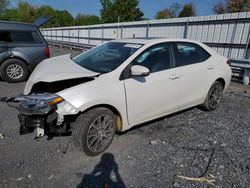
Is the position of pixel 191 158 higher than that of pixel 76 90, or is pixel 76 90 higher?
pixel 76 90

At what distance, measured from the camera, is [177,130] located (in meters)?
3.87

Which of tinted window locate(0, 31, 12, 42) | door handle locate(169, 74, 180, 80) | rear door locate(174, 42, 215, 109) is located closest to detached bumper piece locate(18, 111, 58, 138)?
door handle locate(169, 74, 180, 80)

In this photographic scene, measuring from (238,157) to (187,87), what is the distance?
1.44 m

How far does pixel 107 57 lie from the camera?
3.70m

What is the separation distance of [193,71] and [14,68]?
571 cm

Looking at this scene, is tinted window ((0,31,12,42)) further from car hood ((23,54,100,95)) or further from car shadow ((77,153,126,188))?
car shadow ((77,153,126,188))

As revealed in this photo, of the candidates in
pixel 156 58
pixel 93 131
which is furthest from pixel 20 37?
pixel 93 131

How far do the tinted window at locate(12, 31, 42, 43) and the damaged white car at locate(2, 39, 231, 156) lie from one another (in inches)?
152

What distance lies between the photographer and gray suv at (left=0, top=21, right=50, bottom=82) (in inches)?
258

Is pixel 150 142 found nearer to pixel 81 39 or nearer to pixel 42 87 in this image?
pixel 42 87

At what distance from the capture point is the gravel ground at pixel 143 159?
258 centimetres

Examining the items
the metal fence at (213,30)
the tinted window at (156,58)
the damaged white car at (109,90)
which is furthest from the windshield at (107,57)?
the metal fence at (213,30)

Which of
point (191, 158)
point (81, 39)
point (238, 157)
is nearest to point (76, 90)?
point (191, 158)

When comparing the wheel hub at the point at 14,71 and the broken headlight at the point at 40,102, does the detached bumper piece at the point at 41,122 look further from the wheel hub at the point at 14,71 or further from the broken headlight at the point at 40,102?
the wheel hub at the point at 14,71
